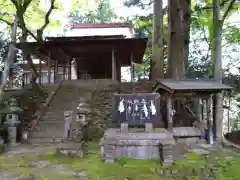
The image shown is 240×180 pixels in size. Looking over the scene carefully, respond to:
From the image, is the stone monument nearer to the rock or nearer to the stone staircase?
the rock

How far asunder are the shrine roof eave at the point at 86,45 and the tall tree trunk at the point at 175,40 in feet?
12.2

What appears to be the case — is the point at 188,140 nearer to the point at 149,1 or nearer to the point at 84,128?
the point at 84,128

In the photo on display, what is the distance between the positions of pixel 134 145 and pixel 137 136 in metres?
0.28

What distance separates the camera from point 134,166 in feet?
24.4

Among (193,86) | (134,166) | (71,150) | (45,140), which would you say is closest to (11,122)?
(45,140)

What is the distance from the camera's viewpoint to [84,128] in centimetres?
1159

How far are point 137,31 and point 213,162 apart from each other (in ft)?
58.8

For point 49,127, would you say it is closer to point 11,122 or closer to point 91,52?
point 11,122

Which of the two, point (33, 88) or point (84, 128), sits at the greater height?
point (33, 88)

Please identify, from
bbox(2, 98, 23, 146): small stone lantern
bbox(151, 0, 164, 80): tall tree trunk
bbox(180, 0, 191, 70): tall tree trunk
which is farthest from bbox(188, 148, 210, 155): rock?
bbox(2, 98, 23, 146): small stone lantern

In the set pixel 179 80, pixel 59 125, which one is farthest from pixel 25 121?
pixel 179 80

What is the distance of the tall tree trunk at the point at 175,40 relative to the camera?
1277cm

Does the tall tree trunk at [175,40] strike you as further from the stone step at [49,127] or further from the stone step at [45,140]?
the stone step at [45,140]

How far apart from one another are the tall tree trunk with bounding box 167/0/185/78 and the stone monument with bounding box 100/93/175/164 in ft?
14.8
